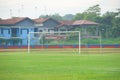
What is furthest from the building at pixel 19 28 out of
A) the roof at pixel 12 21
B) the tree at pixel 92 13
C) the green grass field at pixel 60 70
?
the green grass field at pixel 60 70

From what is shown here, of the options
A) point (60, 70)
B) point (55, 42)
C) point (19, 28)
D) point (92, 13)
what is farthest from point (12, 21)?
point (60, 70)

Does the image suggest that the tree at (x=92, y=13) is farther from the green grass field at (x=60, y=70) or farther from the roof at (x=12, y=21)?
the green grass field at (x=60, y=70)

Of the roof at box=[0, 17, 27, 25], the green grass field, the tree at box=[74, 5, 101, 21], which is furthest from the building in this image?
the green grass field

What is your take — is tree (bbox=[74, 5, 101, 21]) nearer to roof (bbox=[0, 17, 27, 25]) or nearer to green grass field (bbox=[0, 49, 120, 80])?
roof (bbox=[0, 17, 27, 25])

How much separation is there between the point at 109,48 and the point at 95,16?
9.31 metres

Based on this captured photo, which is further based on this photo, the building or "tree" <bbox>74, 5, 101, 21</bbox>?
"tree" <bbox>74, 5, 101, 21</bbox>

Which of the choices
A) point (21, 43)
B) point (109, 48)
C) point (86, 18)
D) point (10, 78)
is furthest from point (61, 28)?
point (10, 78)

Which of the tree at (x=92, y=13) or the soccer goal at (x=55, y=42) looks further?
the tree at (x=92, y=13)

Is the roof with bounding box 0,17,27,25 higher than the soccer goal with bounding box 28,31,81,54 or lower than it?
higher

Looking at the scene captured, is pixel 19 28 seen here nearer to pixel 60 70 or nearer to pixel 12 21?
pixel 12 21

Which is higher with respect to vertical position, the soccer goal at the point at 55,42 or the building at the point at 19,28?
the building at the point at 19,28

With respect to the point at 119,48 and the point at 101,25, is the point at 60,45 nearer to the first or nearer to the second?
the point at 119,48

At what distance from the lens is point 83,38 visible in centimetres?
3444

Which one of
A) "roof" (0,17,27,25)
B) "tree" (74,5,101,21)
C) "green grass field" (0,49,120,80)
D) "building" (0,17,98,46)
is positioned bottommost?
"green grass field" (0,49,120,80)
